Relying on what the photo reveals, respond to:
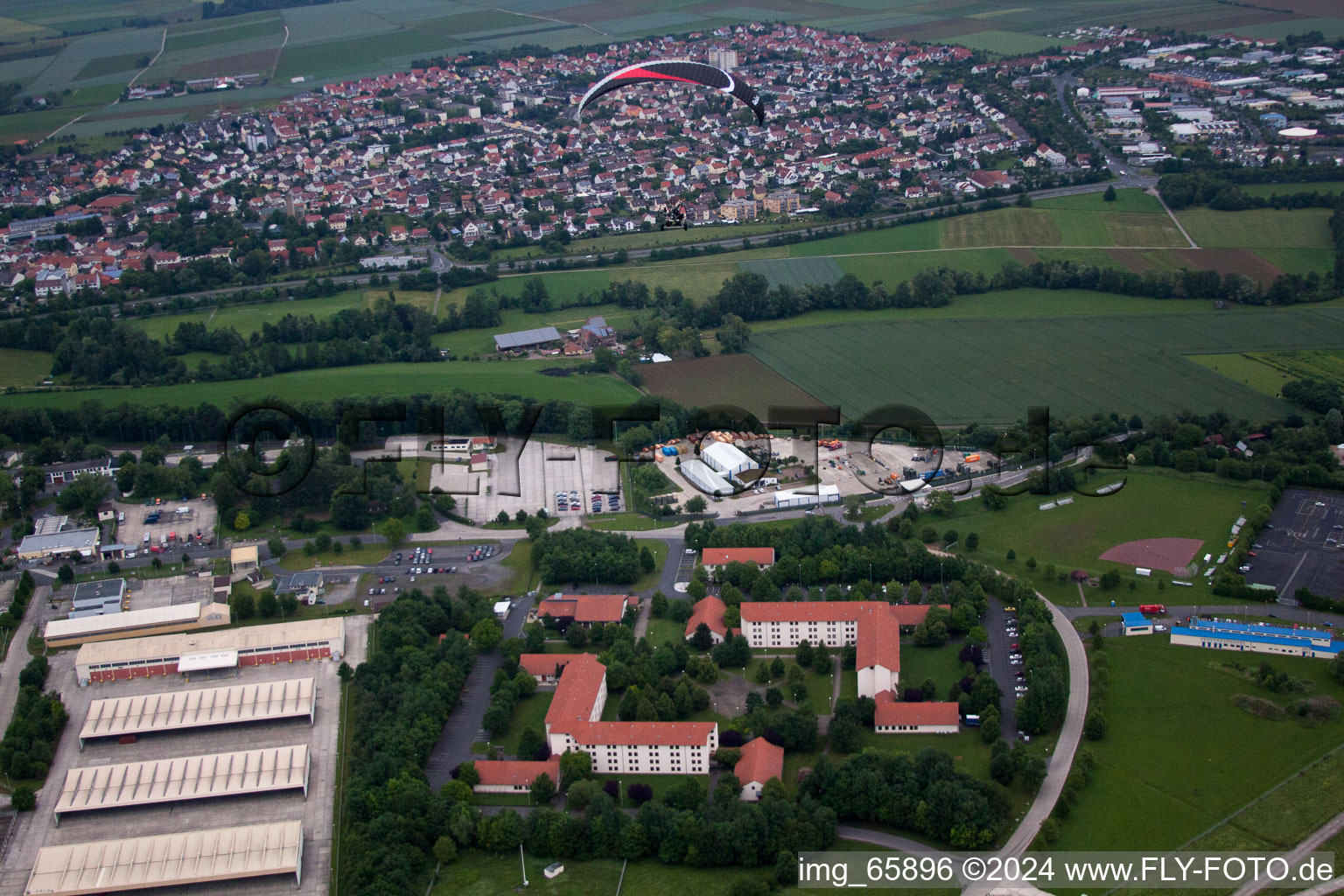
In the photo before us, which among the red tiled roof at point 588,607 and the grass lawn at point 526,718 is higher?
the red tiled roof at point 588,607

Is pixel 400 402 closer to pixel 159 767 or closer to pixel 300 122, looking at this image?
pixel 159 767

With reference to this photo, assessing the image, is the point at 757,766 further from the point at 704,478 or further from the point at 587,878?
the point at 704,478

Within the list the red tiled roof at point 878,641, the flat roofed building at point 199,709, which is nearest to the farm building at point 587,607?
the red tiled roof at point 878,641

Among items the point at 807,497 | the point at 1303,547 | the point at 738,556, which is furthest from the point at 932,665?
the point at 1303,547

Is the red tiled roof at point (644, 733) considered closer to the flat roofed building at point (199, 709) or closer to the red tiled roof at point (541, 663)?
the red tiled roof at point (541, 663)

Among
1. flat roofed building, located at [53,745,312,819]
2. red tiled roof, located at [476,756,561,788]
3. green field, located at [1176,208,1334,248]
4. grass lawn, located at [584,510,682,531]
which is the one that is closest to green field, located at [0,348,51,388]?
grass lawn, located at [584,510,682,531]

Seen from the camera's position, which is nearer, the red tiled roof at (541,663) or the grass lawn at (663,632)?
the red tiled roof at (541,663)

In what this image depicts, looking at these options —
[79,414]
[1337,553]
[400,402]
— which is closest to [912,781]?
[1337,553]
